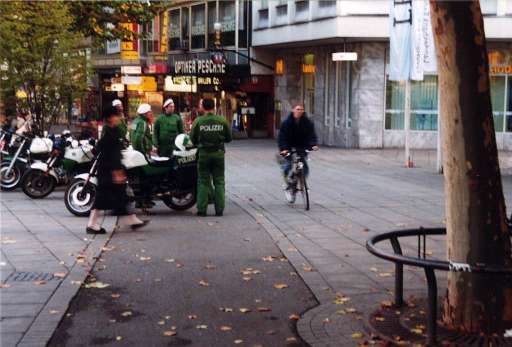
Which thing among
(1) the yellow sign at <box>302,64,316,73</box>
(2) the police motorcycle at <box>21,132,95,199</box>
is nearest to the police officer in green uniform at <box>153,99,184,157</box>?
(2) the police motorcycle at <box>21,132,95,199</box>

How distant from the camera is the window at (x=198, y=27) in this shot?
41875mm

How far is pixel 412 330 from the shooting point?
20.0ft

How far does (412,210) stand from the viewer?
44.1ft

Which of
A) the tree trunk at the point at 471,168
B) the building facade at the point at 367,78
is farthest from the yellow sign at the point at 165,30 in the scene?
the tree trunk at the point at 471,168

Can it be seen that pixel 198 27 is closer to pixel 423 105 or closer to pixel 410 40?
pixel 423 105

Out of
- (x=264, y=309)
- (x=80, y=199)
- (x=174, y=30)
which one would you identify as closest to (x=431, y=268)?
(x=264, y=309)

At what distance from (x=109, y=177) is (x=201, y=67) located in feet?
91.6

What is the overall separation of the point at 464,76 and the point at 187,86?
38.5 metres

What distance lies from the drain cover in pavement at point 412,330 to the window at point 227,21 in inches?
1294

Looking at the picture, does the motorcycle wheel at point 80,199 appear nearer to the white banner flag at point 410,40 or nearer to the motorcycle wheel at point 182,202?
the motorcycle wheel at point 182,202

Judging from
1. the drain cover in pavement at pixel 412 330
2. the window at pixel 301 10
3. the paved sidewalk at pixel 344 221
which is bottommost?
the paved sidewalk at pixel 344 221

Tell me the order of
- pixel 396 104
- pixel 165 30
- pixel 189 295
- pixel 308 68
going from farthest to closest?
pixel 165 30
pixel 308 68
pixel 396 104
pixel 189 295

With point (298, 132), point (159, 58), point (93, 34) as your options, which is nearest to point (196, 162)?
point (298, 132)

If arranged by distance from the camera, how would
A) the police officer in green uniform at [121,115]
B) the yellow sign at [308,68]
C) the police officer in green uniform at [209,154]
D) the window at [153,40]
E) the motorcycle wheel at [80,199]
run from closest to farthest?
1. the police officer in green uniform at [121,115]
2. the motorcycle wheel at [80,199]
3. the police officer in green uniform at [209,154]
4. the yellow sign at [308,68]
5. the window at [153,40]
